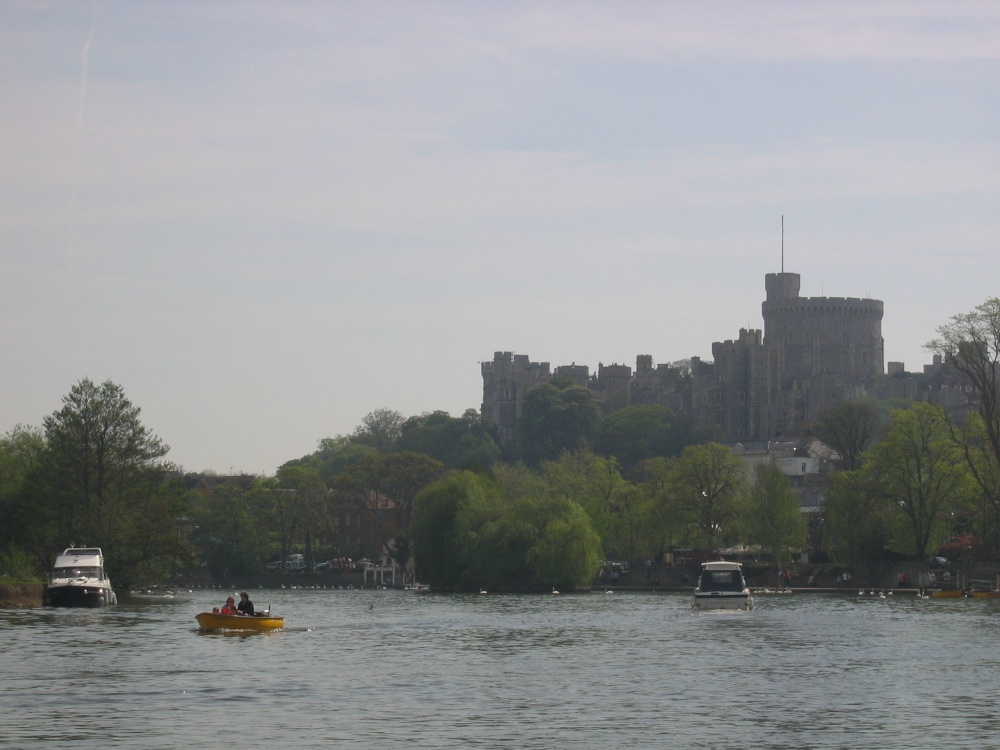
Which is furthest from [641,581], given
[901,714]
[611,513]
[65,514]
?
[901,714]

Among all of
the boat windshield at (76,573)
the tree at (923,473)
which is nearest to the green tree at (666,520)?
the tree at (923,473)

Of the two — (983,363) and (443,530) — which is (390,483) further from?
(983,363)

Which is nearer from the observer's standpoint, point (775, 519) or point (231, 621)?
point (231, 621)

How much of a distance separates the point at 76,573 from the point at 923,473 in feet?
188

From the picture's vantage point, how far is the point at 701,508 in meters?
131

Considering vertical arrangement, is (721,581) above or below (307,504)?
below

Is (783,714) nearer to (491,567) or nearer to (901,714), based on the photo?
(901,714)

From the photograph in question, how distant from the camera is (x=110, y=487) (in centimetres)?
10262

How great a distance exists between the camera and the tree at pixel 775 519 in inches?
4958

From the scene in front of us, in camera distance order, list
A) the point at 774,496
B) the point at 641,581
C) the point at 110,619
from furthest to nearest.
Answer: the point at 641,581 → the point at 774,496 → the point at 110,619

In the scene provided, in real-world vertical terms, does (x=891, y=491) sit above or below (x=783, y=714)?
above

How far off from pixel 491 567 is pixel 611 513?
2453 centimetres

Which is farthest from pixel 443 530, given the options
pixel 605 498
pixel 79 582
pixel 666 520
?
pixel 79 582

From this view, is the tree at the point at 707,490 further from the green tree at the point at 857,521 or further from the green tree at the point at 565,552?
the green tree at the point at 565,552
